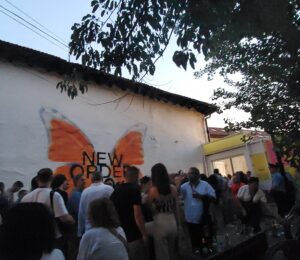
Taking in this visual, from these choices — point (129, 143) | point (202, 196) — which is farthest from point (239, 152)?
point (202, 196)

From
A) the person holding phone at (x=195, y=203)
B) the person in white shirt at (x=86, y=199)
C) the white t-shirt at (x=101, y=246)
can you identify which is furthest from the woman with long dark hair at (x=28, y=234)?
the person holding phone at (x=195, y=203)

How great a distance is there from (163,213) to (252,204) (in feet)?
15.4

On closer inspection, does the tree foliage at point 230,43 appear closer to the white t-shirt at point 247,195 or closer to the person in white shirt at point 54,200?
the person in white shirt at point 54,200

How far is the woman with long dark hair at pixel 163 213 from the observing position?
5.15 meters

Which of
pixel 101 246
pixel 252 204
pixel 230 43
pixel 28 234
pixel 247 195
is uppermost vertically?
pixel 230 43

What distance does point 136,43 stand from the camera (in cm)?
451

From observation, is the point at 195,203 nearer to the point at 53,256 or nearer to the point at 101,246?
the point at 101,246

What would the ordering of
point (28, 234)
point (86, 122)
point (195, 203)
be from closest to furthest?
point (28, 234), point (195, 203), point (86, 122)

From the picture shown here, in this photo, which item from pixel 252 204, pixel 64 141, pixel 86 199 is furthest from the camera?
pixel 64 141

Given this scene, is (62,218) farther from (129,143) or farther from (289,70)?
(129,143)

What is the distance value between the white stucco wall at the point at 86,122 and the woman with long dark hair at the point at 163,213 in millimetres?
5079

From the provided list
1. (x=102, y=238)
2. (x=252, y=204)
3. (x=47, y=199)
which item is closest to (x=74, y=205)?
(x=47, y=199)

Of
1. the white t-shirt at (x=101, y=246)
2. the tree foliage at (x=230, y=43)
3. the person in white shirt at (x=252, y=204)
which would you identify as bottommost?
the white t-shirt at (x=101, y=246)

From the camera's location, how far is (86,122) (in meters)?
11.0
